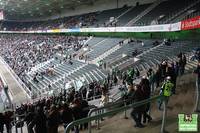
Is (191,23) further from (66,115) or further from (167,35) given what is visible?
(66,115)

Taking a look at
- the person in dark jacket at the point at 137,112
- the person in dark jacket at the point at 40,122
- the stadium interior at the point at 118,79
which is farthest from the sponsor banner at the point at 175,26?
the person in dark jacket at the point at 40,122

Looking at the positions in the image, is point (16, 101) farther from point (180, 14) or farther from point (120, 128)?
point (120, 128)

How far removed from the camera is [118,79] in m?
20.6

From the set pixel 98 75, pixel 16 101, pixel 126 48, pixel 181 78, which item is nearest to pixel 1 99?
pixel 16 101

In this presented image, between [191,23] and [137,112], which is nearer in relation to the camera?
[137,112]

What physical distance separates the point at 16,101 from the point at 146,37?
48.6 feet

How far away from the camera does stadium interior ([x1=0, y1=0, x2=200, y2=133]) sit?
27.8 ft

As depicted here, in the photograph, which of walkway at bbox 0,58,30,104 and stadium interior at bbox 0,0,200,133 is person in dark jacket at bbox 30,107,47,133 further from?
walkway at bbox 0,58,30,104

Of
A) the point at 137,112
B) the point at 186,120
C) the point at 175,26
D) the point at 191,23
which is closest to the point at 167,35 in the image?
the point at 175,26

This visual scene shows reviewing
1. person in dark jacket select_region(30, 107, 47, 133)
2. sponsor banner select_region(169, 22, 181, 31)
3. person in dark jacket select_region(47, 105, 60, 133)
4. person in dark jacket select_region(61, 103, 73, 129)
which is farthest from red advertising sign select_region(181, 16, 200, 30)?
person in dark jacket select_region(47, 105, 60, 133)

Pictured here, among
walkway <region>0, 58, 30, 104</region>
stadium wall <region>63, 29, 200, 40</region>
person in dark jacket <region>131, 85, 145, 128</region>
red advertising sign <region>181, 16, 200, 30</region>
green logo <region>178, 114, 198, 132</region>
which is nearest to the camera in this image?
green logo <region>178, 114, 198, 132</region>

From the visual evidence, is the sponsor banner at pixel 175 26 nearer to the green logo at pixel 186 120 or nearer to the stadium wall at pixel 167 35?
the stadium wall at pixel 167 35

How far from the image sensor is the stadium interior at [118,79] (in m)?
8.48

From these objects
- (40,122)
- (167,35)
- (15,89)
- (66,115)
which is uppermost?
(167,35)
